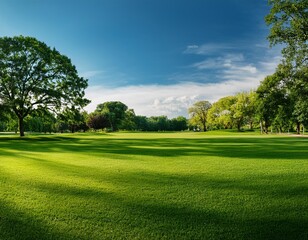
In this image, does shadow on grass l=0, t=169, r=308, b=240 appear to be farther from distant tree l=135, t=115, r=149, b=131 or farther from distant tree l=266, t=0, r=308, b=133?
distant tree l=135, t=115, r=149, b=131

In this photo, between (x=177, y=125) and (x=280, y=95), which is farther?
(x=177, y=125)

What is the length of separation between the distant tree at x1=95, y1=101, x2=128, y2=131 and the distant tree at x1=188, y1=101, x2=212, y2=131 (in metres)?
33.0

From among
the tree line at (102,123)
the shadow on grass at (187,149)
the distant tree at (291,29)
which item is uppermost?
the distant tree at (291,29)

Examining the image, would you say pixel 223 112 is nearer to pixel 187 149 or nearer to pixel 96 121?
pixel 96 121

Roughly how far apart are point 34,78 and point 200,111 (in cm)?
7615

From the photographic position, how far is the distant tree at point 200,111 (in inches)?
4114

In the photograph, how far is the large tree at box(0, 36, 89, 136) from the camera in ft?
123

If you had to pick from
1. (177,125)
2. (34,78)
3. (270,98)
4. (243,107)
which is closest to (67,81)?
(34,78)

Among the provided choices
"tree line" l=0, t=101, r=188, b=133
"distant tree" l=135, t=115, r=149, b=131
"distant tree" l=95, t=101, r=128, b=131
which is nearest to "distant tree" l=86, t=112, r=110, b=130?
"tree line" l=0, t=101, r=188, b=133

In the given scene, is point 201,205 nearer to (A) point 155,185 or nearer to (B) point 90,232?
(A) point 155,185

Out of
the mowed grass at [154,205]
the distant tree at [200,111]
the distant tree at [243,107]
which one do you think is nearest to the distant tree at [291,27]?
the mowed grass at [154,205]

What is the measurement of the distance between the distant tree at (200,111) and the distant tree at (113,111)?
3299 centimetres

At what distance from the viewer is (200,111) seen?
347 ft

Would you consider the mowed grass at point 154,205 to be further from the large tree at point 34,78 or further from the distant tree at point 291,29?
the large tree at point 34,78
